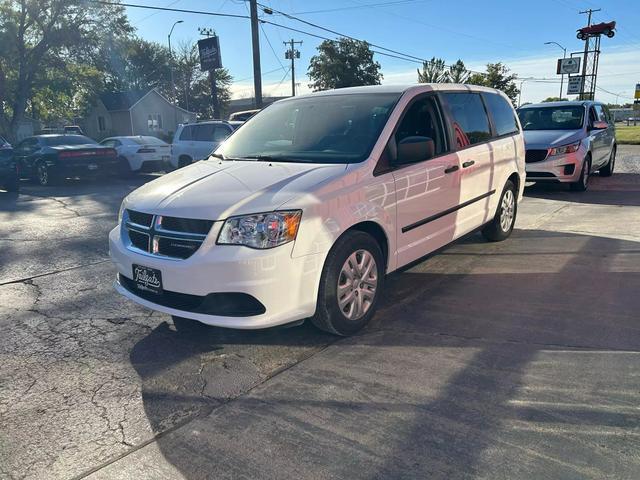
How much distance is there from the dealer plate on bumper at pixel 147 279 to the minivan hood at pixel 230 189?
0.41 meters

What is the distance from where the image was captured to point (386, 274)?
424 cm

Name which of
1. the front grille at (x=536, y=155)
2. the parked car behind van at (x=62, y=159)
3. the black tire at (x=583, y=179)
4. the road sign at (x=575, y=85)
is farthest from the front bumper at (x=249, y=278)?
the road sign at (x=575, y=85)

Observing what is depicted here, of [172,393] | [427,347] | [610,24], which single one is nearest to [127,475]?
[172,393]

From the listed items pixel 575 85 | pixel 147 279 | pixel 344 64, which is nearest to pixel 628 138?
pixel 575 85

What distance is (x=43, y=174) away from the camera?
14852 millimetres

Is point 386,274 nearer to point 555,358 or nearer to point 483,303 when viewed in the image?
point 483,303

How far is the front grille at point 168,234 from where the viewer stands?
340 cm

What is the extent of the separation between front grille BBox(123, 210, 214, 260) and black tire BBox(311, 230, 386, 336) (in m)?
0.88

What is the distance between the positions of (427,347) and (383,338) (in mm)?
344

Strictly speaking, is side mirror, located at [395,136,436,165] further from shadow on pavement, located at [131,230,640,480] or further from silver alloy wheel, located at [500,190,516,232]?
silver alloy wheel, located at [500,190,516,232]

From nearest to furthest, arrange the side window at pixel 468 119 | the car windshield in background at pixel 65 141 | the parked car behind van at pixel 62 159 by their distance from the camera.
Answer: the side window at pixel 468 119 → the parked car behind van at pixel 62 159 → the car windshield in background at pixel 65 141

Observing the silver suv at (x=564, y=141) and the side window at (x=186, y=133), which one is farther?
the side window at (x=186, y=133)

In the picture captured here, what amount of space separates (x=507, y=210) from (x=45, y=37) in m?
32.0

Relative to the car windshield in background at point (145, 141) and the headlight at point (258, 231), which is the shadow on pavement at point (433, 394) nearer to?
the headlight at point (258, 231)
